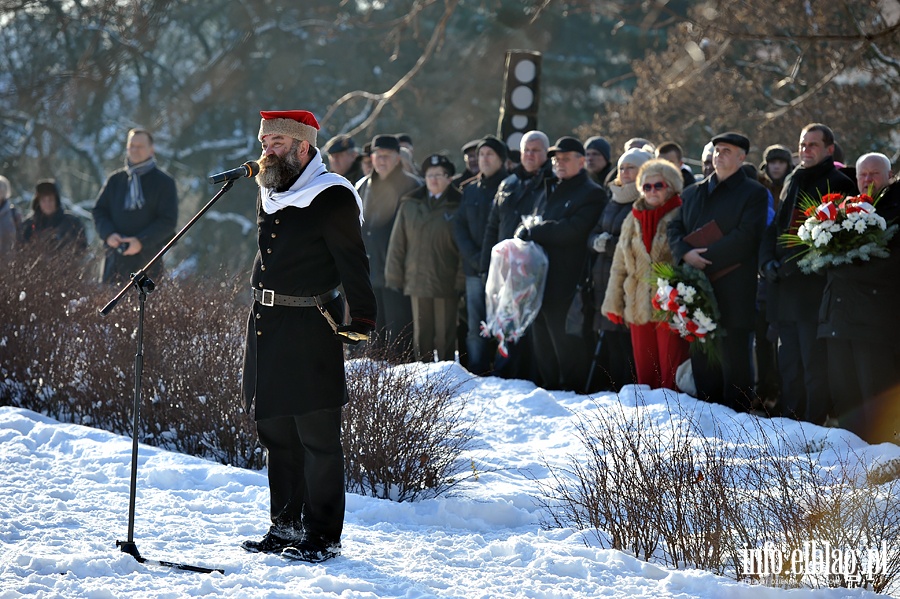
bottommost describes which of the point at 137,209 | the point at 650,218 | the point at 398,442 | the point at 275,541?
the point at 275,541

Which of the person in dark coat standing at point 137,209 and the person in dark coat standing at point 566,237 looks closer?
the person in dark coat standing at point 566,237

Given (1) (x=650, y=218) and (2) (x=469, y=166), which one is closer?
(1) (x=650, y=218)

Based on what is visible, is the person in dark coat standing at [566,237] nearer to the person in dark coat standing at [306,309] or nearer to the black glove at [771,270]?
the black glove at [771,270]

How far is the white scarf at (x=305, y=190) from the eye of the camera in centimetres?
564

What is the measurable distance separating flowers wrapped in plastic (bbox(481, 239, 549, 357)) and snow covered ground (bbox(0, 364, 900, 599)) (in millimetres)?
2179

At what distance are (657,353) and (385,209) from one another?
12.2ft

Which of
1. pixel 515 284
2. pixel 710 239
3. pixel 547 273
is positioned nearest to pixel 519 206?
pixel 547 273

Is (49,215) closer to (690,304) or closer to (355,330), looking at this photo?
(690,304)

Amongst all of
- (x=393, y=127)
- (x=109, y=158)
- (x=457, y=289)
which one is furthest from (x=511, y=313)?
(x=109, y=158)

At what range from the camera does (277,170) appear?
223 inches

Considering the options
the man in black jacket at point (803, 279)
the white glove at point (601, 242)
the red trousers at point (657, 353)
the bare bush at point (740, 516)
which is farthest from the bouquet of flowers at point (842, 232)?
the bare bush at point (740, 516)

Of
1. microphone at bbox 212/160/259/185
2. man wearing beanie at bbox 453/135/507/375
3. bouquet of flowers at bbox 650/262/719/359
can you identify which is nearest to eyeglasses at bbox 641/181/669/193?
bouquet of flowers at bbox 650/262/719/359

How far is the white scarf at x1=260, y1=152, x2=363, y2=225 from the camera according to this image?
5641 mm

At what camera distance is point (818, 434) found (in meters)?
7.85
